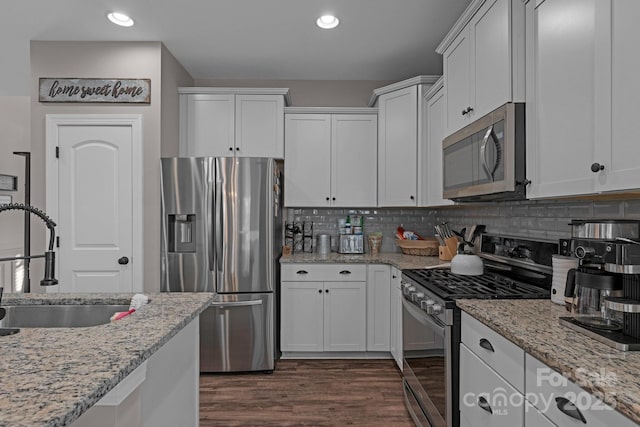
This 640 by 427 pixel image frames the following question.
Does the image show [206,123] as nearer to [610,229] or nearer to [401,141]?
[401,141]

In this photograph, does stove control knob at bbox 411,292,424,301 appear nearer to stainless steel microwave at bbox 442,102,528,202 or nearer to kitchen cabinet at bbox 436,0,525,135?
stainless steel microwave at bbox 442,102,528,202

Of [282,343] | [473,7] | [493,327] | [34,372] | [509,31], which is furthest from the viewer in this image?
[282,343]

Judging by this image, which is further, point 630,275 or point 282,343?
point 282,343

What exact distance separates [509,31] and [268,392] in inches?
107

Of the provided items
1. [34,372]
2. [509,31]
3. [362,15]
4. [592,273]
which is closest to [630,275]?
[592,273]

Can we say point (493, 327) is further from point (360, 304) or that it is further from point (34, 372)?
point (360, 304)

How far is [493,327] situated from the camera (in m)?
1.39

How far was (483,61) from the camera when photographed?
208 centimetres

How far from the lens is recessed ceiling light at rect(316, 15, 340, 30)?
110 inches

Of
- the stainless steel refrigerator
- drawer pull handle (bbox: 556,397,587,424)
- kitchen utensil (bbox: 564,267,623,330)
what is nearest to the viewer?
drawer pull handle (bbox: 556,397,587,424)

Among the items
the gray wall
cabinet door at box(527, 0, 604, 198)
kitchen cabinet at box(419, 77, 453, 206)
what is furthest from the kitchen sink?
the gray wall

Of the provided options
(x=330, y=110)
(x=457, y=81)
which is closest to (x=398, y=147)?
(x=330, y=110)

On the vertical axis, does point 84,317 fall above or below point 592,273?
below

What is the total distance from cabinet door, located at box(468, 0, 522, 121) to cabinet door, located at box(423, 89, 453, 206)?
2.72 ft
